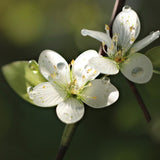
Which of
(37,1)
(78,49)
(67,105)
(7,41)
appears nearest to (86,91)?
(67,105)

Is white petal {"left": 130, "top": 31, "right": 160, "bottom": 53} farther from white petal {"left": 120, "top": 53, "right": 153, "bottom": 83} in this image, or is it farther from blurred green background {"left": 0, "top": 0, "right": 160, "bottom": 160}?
blurred green background {"left": 0, "top": 0, "right": 160, "bottom": 160}

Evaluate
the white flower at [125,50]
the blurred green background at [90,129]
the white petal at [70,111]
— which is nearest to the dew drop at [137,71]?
the white flower at [125,50]

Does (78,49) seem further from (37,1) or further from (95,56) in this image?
(95,56)

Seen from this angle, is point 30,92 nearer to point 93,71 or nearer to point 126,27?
point 93,71

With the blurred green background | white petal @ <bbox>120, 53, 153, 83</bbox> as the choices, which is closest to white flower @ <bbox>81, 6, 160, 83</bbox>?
white petal @ <bbox>120, 53, 153, 83</bbox>

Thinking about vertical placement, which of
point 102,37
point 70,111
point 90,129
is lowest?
point 90,129

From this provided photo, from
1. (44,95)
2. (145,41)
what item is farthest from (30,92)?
(145,41)
